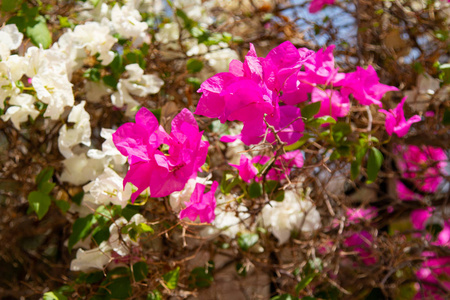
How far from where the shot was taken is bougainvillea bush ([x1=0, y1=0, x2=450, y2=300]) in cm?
59

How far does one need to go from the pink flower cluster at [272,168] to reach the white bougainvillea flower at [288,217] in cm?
18

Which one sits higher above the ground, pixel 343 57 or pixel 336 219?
pixel 343 57

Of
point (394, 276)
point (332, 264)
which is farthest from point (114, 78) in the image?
point (394, 276)

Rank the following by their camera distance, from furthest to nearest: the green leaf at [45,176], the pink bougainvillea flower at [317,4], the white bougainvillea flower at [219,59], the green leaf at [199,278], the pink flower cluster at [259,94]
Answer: the pink bougainvillea flower at [317,4] < the white bougainvillea flower at [219,59] < the green leaf at [199,278] < the green leaf at [45,176] < the pink flower cluster at [259,94]

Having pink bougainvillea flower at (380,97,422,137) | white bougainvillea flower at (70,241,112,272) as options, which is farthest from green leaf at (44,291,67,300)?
pink bougainvillea flower at (380,97,422,137)

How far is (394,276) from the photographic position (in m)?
1.37

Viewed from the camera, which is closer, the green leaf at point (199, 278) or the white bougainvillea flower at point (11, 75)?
the white bougainvillea flower at point (11, 75)

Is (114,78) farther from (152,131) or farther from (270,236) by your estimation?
(270,236)

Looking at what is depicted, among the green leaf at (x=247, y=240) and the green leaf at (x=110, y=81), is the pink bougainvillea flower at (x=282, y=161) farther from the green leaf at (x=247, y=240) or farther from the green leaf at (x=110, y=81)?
the green leaf at (x=110, y=81)

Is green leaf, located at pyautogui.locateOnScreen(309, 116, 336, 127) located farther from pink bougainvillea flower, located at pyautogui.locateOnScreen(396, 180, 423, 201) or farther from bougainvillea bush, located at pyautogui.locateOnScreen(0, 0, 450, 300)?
pink bougainvillea flower, located at pyautogui.locateOnScreen(396, 180, 423, 201)

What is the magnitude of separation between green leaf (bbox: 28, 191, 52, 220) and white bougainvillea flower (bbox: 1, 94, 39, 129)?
135mm

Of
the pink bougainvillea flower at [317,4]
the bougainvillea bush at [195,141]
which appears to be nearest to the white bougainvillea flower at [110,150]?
the bougainvillea bush at [195,141]

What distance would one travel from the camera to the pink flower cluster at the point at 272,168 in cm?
70

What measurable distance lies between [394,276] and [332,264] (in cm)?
34
